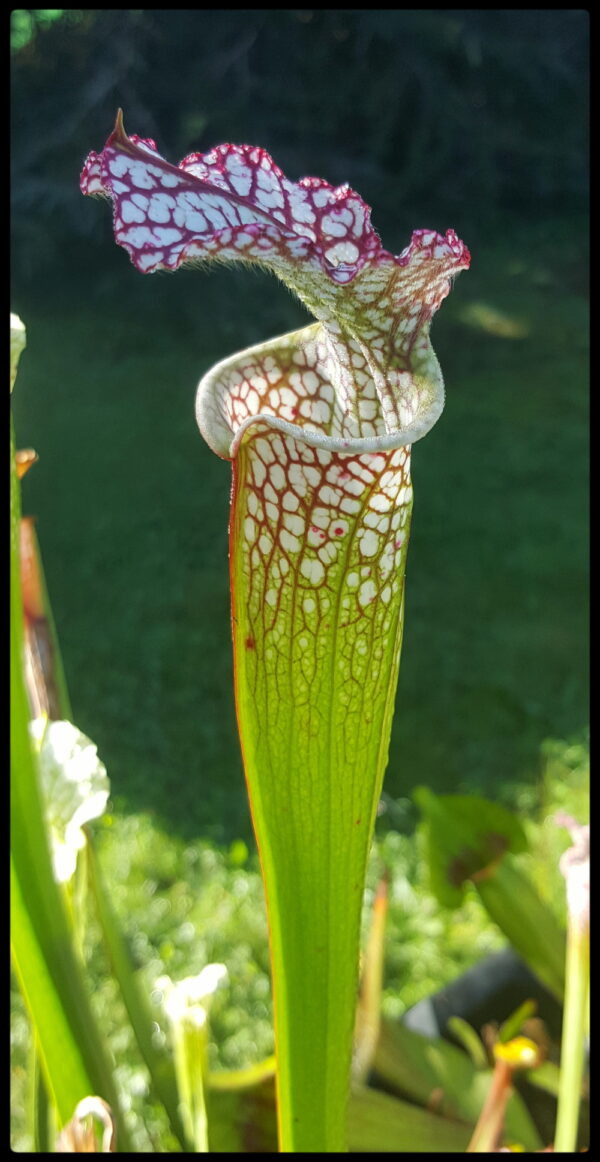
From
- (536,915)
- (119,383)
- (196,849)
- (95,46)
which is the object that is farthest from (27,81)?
(536,915)

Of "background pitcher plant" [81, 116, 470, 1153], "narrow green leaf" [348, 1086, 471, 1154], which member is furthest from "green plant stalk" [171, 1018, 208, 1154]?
"narrow green leaf" [348, 1086, 471, 1154]

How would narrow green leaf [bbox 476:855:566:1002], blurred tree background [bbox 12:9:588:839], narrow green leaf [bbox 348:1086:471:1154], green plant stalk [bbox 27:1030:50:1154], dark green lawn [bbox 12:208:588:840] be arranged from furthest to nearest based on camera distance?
blurred tree background [bbox 12:9:588:839] → dark green lawn [bbox 12:208:588:840] → narrow green leaf [bbox 476:855:566:1002] → narrow green leaf [bbox 348:1086:471:1154] → green plant stalk [bbox 27:1030:50:1154]

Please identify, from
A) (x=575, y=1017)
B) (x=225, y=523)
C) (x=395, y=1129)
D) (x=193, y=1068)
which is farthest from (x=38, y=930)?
(x=225, y=523)

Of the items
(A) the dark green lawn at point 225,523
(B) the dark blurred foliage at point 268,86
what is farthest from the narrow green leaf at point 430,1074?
(B) the dark blurred foliage at point 268,86

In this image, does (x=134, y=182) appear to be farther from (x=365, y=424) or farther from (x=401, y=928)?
(x=401, y=928)

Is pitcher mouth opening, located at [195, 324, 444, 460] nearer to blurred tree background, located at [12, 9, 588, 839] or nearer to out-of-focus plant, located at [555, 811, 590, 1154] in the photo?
out-of-focus plant, located at [555, 811, 590, 1154]

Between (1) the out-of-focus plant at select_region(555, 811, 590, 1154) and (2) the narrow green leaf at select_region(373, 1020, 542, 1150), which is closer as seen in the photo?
(1) the out-of-focus plant at select_region(555, 811, 590, 1154)
